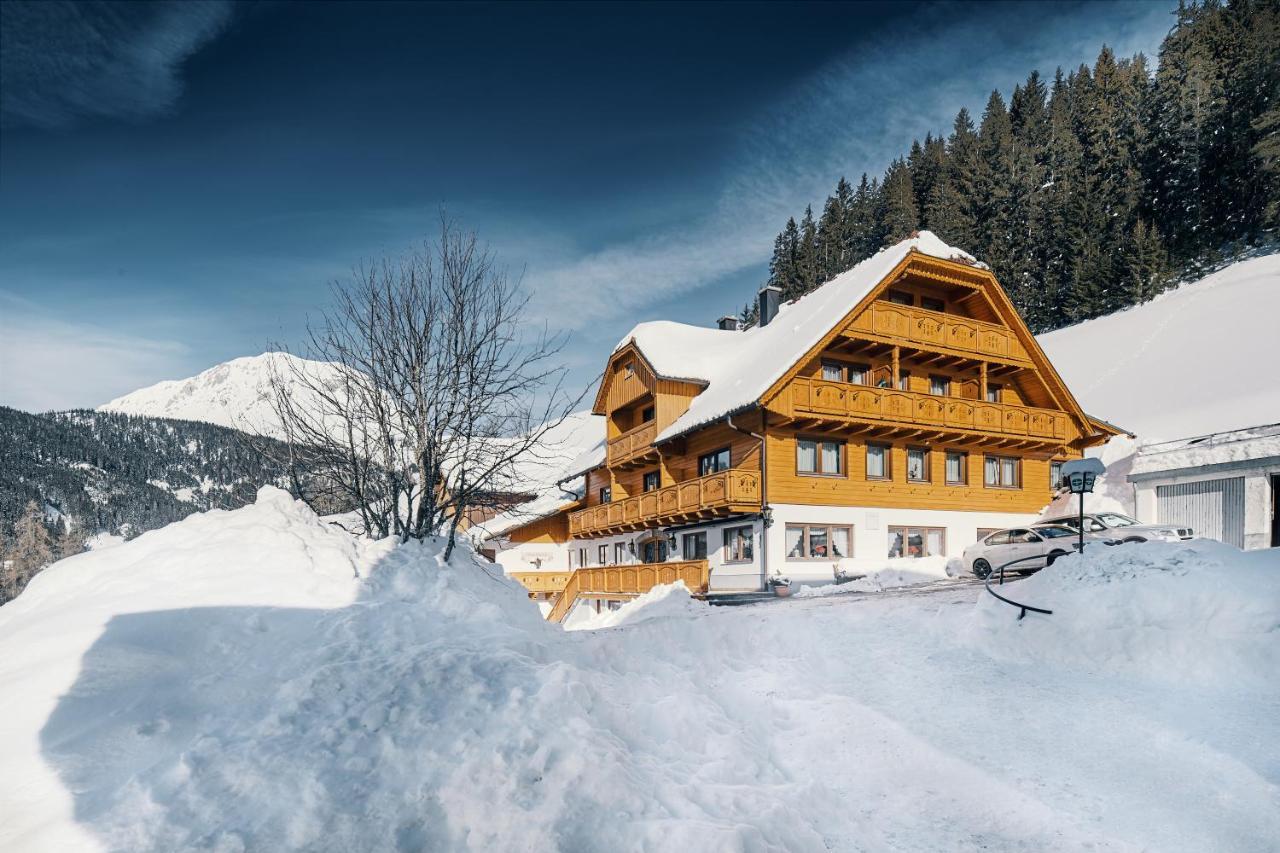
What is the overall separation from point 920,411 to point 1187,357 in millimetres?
27515

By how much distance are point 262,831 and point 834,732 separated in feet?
17.4

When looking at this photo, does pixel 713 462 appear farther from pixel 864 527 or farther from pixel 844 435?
pixel 864 527

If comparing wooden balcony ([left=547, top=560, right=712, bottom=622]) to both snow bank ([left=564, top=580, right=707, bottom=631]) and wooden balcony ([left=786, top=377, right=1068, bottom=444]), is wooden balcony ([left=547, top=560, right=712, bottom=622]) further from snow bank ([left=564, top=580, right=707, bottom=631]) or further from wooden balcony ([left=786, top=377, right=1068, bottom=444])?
wooden balcony ([left=786, top=377, right=1068, bottom=444])

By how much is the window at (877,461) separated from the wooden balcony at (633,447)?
A: 8518 millimetres

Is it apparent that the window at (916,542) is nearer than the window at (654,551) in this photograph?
Yes

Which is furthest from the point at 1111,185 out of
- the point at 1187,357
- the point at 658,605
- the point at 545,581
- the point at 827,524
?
the point at 658,605

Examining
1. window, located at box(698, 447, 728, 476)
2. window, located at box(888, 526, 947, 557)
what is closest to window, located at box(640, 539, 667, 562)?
window, located at box(698, 447, 728, 476)

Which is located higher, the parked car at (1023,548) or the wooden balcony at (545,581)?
the parked car at (1023,548)

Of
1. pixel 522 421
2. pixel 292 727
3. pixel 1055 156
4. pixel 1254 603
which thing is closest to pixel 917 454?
pixel 522 421

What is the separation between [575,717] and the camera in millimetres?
6352

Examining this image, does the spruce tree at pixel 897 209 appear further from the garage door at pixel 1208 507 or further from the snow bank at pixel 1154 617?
the snow bank at pixel 1154 617

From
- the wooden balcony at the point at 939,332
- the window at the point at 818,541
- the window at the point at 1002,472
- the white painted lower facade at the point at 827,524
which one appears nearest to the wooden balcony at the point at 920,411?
the window at the point at 1002,472

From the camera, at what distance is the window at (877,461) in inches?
1045

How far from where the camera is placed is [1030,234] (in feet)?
210
